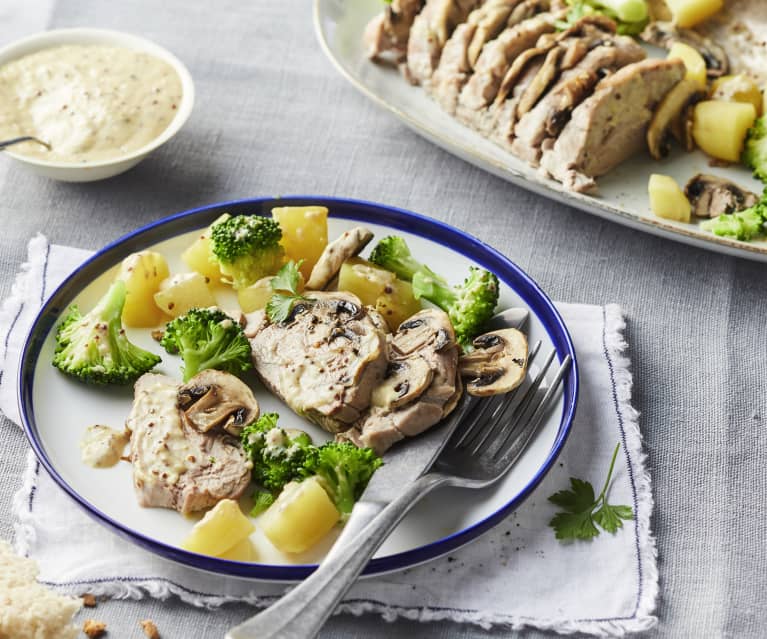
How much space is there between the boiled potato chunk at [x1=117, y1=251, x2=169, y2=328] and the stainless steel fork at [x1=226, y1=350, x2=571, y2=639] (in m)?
1.26

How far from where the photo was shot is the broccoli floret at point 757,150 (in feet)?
14.8

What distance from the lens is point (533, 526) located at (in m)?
3.12

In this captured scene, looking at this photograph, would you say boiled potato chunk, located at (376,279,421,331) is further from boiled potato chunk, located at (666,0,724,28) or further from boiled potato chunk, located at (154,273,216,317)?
boiled potato chunk, located at (666,0,724,28)

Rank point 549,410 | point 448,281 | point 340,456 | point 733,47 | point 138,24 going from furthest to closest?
point 138,24 < point 733,47 < point 448,281 < point 549,410 < point 340,456

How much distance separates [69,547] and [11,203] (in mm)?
2222

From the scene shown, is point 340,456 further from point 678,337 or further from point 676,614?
point 678,337

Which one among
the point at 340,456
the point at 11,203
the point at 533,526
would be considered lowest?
the point at 11,203

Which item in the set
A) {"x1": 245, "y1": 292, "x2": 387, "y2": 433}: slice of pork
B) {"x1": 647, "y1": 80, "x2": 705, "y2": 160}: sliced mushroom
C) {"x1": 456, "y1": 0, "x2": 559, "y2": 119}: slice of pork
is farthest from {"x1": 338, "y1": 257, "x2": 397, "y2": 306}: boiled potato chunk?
{"x1": 647, "y1": 80, "x2": 705, "y2": 160}: sliced mushroom

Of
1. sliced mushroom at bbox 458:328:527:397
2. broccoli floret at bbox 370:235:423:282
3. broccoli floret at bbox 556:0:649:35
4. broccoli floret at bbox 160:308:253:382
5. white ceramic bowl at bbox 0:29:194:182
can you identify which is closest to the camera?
sliced mushroom at bbox 458:328:527:397

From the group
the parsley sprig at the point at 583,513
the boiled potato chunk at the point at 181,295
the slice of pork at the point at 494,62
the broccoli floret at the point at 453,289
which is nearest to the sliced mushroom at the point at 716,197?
the slice of pork at the point at 494,62

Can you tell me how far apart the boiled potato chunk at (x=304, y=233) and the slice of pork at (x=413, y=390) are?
0.69 metres

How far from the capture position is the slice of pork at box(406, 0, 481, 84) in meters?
4.96

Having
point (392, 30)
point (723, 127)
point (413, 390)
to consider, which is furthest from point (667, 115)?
point (413, 390)

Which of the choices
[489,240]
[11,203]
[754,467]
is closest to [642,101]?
[489,240]
